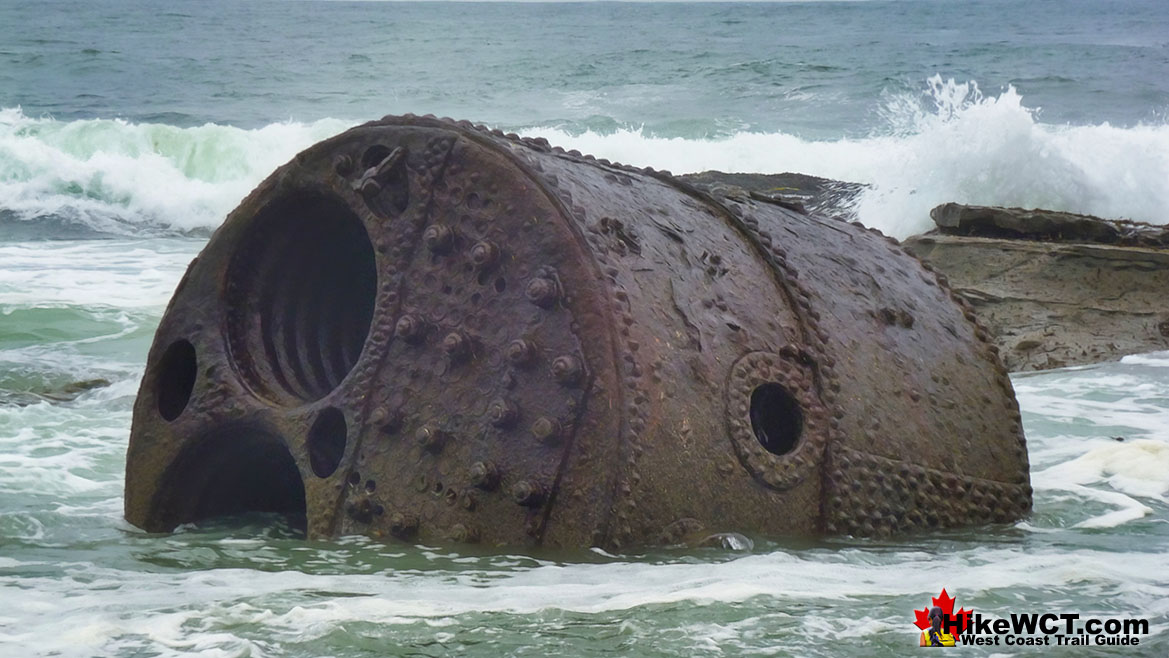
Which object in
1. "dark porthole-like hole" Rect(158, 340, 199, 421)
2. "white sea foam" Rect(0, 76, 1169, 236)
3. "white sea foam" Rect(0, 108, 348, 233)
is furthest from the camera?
"white sea foam" Rect(0, 108, 348, 233)

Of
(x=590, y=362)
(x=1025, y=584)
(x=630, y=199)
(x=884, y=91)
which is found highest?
(x=884, y=91)

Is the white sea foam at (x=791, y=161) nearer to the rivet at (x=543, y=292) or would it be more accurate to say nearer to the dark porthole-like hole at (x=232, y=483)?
the dark porthole-like hole at (x=232, y=483)

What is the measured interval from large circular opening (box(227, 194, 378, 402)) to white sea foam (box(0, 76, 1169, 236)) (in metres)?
7.68

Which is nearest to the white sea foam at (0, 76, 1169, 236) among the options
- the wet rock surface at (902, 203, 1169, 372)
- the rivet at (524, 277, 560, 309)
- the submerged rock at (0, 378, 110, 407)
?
the wet rock surface at (902, 203, 1169, 372)

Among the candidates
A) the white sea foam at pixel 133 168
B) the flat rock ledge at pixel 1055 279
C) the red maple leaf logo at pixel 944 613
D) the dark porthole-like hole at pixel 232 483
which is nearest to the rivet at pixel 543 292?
the dark porthole-like hole at pixel 232 483

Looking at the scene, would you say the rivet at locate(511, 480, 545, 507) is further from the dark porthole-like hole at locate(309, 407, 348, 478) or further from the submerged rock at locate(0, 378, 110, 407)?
the submerged rock at locate(0, 378, 110, 407)

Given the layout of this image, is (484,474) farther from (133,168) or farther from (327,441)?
(133,168)

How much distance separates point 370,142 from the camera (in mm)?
3734

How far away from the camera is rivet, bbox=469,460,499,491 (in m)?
3.29

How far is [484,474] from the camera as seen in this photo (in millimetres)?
3293

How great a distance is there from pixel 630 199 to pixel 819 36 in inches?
1483

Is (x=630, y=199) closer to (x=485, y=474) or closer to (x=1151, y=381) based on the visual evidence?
(x=485, y=474)

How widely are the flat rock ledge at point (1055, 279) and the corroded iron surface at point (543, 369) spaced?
365cm

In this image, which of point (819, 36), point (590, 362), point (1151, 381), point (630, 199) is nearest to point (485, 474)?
point (590, 362)
